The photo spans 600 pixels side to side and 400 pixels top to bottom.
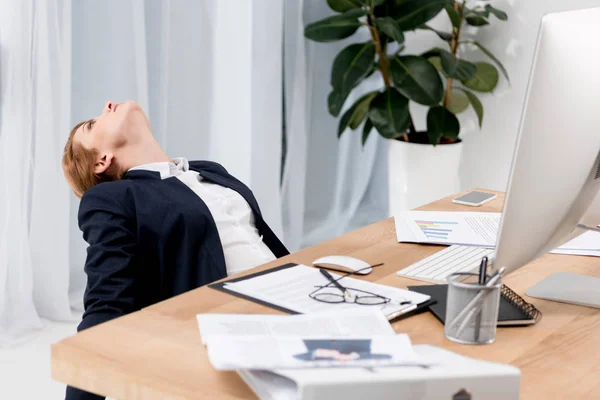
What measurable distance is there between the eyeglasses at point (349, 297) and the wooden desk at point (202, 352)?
0.07 metres

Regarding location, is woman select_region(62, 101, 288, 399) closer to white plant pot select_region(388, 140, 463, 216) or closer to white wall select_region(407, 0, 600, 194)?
white plant pot select_region(388, 140, 463, 216)

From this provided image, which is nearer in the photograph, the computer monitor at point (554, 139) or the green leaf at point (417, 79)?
the computer monitor at point (554, 139)

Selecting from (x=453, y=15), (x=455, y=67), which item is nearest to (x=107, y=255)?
(x=455, y=67)

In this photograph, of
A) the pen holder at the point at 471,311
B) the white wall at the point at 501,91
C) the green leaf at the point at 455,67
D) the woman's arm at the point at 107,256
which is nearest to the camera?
the pen holder at the point at 471,311

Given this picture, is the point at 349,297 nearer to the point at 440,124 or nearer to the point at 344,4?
the point at 440,124

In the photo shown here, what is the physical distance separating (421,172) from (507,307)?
2.41 metres

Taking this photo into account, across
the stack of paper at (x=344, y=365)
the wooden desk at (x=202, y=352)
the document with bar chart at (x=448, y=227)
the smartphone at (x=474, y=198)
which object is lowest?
the wooden desk at (x=202, y=352)

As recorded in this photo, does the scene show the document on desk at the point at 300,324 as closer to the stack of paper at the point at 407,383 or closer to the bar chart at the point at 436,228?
the stack of paper at the point at 407,383

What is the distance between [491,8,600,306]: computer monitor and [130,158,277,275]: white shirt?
68 cm

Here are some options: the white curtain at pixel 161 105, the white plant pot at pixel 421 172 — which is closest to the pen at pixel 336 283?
the white curtain at pixel 161 105

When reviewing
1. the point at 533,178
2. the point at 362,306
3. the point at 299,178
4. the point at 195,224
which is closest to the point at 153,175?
the point at 195,224

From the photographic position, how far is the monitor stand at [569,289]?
54.3 inches

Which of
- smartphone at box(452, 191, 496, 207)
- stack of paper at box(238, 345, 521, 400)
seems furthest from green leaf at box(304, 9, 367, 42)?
stack of paper at box(238, 345, 521, 400)

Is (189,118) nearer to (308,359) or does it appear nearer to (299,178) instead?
(299,178)
